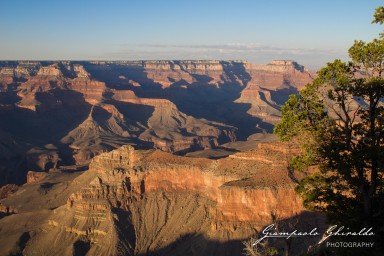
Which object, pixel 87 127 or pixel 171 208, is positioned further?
pixel 87 127

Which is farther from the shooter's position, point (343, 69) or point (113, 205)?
point (113, 205)

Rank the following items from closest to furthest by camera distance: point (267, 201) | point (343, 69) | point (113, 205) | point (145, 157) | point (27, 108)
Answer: point (343, 69), point (267, 201), point (113, 205), point (145, 157), point (27, 108)

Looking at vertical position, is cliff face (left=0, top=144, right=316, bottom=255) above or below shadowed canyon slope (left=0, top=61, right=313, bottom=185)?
above

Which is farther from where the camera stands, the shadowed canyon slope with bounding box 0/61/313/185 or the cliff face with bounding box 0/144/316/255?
the shadowed canyon slope with bounding box 0/61/313/185

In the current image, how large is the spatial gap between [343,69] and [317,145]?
3.73 m

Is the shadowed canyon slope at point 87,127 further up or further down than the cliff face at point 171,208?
further down

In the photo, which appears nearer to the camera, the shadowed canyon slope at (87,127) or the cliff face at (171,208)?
the cliff face at (171,208)

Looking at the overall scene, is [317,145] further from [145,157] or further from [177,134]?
[177,134]

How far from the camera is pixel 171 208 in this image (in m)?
55.9

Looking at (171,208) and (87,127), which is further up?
(171,208)

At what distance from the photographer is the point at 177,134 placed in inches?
6230

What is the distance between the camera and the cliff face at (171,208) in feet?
157

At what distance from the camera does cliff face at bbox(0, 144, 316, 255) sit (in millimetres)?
47719

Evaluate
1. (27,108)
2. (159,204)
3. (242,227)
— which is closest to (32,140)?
(27,108)
